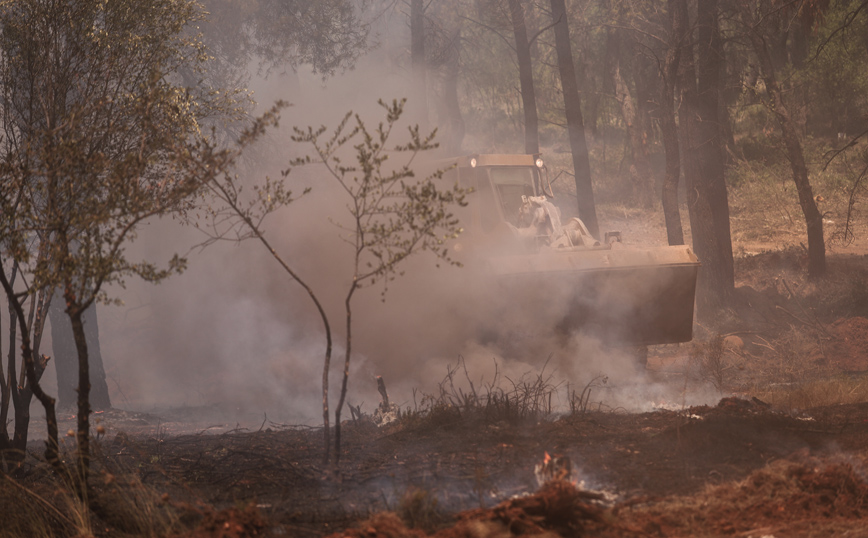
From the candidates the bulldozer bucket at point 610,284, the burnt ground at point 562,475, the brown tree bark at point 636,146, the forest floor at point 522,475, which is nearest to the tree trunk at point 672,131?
the bulldozer bucket at point 610,284

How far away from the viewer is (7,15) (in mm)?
7344

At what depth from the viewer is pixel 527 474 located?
5.82 meters

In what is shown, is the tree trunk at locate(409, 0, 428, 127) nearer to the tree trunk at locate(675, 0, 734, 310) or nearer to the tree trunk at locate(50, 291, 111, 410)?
the tree trunk at locate(675, 0, 734, 310)

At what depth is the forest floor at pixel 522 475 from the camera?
468 centimetres

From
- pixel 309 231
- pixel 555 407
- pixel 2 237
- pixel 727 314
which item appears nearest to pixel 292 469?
pixel 2 237

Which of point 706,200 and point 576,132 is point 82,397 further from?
point 576,132

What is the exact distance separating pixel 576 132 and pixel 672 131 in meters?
3.36

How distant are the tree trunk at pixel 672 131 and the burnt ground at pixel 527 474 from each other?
5725mm

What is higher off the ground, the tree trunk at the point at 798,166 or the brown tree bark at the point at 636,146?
the brown tree bark at the point at 636,146

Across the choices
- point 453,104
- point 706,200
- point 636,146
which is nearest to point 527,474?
point 706,200

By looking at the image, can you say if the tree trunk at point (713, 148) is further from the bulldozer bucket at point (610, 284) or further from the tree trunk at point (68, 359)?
the tree trunk at point (68, 359)

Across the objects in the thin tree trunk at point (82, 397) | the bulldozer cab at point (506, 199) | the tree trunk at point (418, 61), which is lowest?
the thin tree trunk at point (82, 397)

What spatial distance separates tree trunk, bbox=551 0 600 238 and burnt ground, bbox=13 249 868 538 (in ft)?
28.4

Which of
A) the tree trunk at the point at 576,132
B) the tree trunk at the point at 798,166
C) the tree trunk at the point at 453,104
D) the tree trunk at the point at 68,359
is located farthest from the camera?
the tree trunk at the point at 453,104
